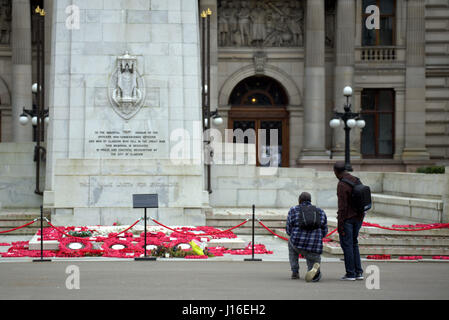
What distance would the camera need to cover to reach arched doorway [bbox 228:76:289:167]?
161ft

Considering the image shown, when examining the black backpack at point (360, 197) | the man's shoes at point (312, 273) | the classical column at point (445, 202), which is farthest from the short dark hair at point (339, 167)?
the classical column at point (445, 202)

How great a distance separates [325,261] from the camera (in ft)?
59.9

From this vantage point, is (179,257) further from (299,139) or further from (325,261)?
(299,139)

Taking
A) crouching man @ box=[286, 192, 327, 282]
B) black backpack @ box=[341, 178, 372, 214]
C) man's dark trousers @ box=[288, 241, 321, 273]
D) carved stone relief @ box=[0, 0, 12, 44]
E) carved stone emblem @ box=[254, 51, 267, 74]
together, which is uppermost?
carved stone relief @ box=[0, 0, 12, 44]

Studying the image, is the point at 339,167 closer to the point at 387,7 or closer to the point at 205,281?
the point at 205,281

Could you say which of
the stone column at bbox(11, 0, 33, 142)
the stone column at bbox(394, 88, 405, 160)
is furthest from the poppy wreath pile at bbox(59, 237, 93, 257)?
the stone column at bbox(394, 88, 405, 160)

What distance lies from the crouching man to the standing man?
0.37 meters

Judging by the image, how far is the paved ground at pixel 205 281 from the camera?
1241 centimetres

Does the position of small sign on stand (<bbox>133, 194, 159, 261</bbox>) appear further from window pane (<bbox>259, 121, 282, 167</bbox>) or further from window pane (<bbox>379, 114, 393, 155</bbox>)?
window pane (<bbox>379, 114, 393, 155</bbox>)

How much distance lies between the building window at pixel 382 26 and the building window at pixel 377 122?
3151mm

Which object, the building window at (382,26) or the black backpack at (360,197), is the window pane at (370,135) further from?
the black backpack at (360,197)

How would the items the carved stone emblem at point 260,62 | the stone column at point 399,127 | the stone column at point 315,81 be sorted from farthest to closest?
the stone column at point 399,127, the carved stone emblem at point 260,62, the stone column at point 315,81

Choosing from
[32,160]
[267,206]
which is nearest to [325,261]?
[267,206]
